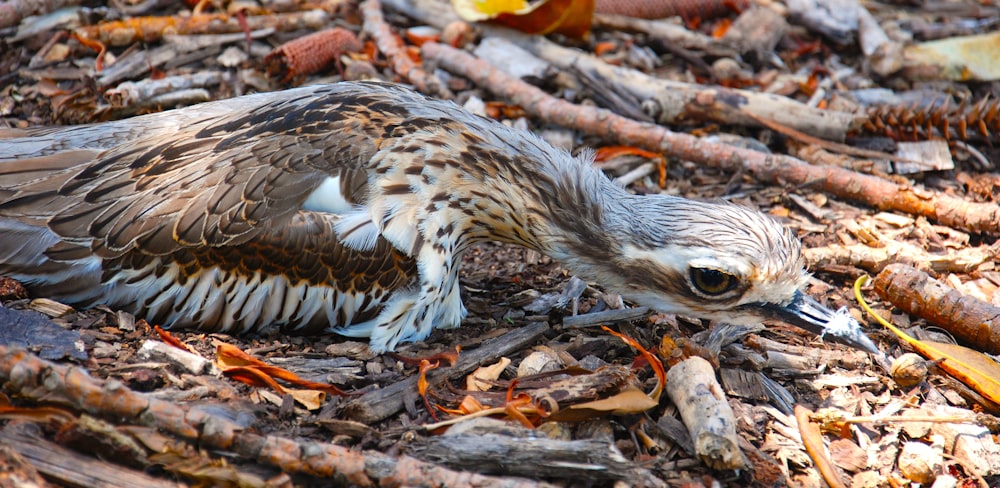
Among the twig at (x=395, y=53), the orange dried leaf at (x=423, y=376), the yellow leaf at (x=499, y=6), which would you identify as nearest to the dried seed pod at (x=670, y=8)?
the yellow leaf at (x=499, y=6)

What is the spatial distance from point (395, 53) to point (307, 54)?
0.60 meters

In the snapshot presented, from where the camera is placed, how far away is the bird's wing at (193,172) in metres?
4.04

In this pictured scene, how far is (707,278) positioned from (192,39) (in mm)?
3994

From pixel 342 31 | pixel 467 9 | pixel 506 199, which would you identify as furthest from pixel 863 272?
pixel 342 31

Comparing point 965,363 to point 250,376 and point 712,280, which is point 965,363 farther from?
point 250,376

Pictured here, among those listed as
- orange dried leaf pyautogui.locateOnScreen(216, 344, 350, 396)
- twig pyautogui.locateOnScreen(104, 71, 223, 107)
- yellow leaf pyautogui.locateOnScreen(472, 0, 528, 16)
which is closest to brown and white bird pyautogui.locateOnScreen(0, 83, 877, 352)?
orange dried leaf pyautogui.locateOnScreen(216, 344, 350, 396)

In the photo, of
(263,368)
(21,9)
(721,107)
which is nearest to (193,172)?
(263,368)

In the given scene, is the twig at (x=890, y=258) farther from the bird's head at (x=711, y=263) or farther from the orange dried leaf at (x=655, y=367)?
the orange dried leaf at (x=655, y=367)

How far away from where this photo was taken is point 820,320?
13.2 feet

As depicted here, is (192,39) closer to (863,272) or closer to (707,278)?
(707,278)

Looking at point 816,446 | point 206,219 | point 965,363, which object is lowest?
point 965,363

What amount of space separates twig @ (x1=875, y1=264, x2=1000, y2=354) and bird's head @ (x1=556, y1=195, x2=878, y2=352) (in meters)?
0.73

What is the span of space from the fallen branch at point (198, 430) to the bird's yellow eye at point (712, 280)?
1.35 meters

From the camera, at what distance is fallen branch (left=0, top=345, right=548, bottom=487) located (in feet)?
9.84
